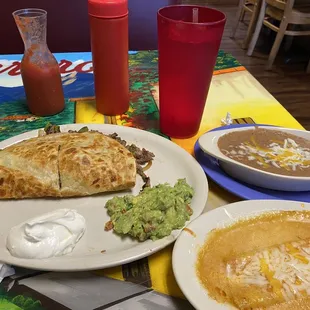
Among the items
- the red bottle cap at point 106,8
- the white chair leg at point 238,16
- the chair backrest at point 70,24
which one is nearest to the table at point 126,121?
the red bottle cap at point 106,8

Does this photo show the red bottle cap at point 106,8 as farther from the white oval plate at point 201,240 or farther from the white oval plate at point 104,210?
the white oval plate at point 201,240

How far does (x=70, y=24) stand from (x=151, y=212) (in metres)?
2.38

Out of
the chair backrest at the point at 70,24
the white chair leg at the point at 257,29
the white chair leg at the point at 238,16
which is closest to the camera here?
the chair backrest at the point at 70,24

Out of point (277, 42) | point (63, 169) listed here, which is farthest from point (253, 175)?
point (277, 42)

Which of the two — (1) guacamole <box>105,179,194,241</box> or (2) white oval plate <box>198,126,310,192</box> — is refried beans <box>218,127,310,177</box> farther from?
(1) guacamole <box>105,179,194,241</box>

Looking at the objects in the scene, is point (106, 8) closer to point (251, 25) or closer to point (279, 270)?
point (279, 270)

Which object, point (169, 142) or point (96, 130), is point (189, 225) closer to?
point (169, 142)

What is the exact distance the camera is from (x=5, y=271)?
34.4 inches

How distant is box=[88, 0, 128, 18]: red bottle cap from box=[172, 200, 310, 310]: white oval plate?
88 cm

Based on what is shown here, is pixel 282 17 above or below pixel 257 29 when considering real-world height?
above

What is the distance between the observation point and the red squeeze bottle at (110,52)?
54.9 inches

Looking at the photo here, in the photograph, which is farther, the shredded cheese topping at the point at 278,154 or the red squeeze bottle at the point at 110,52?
the red squeeze bottle at the point at 110,52

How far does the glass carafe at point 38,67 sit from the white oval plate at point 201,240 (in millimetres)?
941

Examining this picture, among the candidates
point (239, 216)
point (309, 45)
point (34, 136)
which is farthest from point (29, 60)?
point (309, 45)
